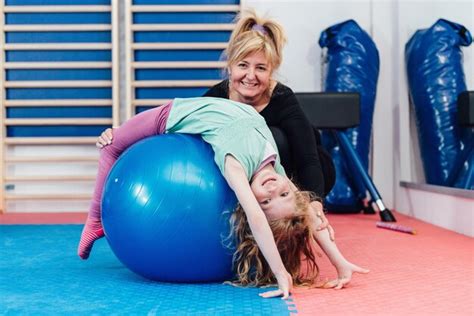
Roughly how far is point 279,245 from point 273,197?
168mm

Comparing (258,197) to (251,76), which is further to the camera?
(251,76)

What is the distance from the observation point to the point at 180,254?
184cm

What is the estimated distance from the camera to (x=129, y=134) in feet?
7.12

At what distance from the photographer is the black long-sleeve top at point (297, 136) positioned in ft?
7.43

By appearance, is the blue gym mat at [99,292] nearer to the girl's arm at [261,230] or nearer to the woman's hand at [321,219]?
the girl's arm at [261,230]

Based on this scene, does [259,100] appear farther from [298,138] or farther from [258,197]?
[258,197]

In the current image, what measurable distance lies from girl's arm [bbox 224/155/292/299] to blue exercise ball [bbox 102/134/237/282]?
0.08 m

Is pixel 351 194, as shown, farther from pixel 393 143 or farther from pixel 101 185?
pixel 101 185

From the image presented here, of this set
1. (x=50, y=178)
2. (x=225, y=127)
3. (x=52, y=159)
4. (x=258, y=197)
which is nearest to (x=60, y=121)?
(x=52, y=159)

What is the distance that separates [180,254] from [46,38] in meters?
3.03

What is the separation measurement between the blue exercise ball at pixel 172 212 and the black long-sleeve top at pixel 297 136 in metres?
0.50

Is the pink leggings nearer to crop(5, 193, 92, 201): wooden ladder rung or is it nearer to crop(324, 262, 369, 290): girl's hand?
crop(324, 262, 369, 290): girl's hand

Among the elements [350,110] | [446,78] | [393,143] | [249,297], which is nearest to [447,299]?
[249,297]

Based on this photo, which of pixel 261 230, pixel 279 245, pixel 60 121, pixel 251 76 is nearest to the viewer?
pixel 261 230
